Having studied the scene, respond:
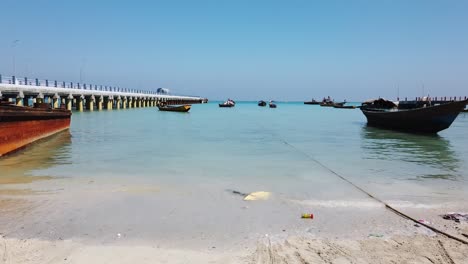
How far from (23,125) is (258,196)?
1298 centimetres

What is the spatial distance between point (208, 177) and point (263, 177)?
1791 millimetres

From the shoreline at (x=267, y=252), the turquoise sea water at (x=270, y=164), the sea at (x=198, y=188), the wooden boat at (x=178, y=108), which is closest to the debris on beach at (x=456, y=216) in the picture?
the sea at (x=198, y=188)

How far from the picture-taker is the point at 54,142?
2145 centimetres

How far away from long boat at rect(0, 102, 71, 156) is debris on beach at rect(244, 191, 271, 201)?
10084 millimetres

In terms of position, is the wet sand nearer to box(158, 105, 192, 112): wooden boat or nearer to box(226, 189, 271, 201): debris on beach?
box(226, 189, 271, 201): debris on beach

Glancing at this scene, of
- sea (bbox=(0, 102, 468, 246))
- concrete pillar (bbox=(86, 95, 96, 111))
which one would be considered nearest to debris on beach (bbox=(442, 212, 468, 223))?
sea (bbox=(0, 102, 468, 246))

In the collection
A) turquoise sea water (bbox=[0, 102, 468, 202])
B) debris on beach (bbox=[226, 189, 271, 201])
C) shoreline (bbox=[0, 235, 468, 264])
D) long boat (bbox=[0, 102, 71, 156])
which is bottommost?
turquoise sea water (bbox=[0, 102, 468, 202])

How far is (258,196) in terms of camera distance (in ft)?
31.3

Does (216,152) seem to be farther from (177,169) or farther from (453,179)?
(453,179)

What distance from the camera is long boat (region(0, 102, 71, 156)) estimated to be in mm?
14500

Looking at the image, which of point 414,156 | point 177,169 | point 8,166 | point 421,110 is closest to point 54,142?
point 8,166

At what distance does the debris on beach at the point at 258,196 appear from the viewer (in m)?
9.31

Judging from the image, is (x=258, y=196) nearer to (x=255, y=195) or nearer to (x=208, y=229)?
(x=255, y=195)

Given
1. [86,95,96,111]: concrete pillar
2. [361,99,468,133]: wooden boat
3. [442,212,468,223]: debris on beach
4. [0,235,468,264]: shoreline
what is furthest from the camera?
[86,95,96,111]: concrete pillar
